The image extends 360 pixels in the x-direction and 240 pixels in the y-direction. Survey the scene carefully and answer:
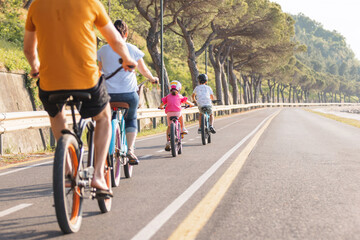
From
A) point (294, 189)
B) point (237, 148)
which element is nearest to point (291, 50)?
point (237, 148)

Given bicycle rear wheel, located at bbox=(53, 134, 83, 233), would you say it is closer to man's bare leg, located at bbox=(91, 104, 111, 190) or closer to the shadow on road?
man's bare leg, located at bbox=(91, 104, 111, 190)

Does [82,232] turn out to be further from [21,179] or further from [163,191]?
[21,179]

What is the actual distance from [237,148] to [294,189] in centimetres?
538

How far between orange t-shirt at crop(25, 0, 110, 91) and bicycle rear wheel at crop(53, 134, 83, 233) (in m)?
0.46

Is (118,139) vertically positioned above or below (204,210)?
above

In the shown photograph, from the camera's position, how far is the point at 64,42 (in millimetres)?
3721

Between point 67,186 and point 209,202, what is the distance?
1.86 meters

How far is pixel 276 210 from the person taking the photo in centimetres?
478

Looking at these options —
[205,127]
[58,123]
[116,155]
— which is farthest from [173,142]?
→ [58,123]

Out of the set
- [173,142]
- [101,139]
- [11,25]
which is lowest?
[173,142]

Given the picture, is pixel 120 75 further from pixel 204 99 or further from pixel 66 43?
pixel 204 99

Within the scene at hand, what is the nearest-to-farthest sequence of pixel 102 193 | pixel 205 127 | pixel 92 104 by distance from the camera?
1. pixel 92 104
2. pixel 102 193
3. pixel 205 127

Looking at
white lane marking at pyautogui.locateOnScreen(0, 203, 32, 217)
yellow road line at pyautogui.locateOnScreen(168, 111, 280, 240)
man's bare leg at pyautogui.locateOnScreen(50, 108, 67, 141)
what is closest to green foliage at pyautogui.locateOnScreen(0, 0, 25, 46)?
yellow road line at pyautogui.locateOnScreen(168, 111, 280, 240)

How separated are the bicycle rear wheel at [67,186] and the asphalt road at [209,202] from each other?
0.16 m
